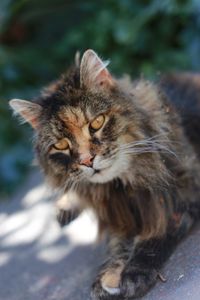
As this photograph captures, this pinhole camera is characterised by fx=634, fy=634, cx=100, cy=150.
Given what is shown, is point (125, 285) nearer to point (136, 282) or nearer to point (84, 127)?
point (136, 282)

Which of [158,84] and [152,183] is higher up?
[158,84]

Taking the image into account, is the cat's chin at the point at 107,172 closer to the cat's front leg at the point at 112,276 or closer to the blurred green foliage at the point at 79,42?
the cat's front leg at the point at 112,276

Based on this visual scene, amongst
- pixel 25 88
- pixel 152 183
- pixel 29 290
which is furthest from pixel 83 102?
pixel 25 88

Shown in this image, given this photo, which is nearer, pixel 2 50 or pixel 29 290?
pixel 29 290

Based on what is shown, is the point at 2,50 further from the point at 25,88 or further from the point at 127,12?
the point at 127,12

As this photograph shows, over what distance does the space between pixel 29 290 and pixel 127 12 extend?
2.58 m

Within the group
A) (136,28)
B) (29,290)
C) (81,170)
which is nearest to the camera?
(81,170)

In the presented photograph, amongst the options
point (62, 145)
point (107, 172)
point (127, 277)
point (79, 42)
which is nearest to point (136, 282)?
point (127, 277)

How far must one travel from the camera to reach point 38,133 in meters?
2.67

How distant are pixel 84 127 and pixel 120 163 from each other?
214mm

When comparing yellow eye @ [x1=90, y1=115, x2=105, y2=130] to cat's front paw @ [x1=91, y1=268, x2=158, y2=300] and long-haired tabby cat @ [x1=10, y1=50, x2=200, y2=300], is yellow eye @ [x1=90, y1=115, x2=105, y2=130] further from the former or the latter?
cat's front paw @ [x1=91, y1=268, x2=158, y2=300]

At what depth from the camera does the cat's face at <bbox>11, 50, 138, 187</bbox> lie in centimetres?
247

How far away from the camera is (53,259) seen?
3.29 metres

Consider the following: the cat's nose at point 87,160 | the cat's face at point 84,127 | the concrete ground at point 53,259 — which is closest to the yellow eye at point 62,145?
the cat's face at point 84,127
